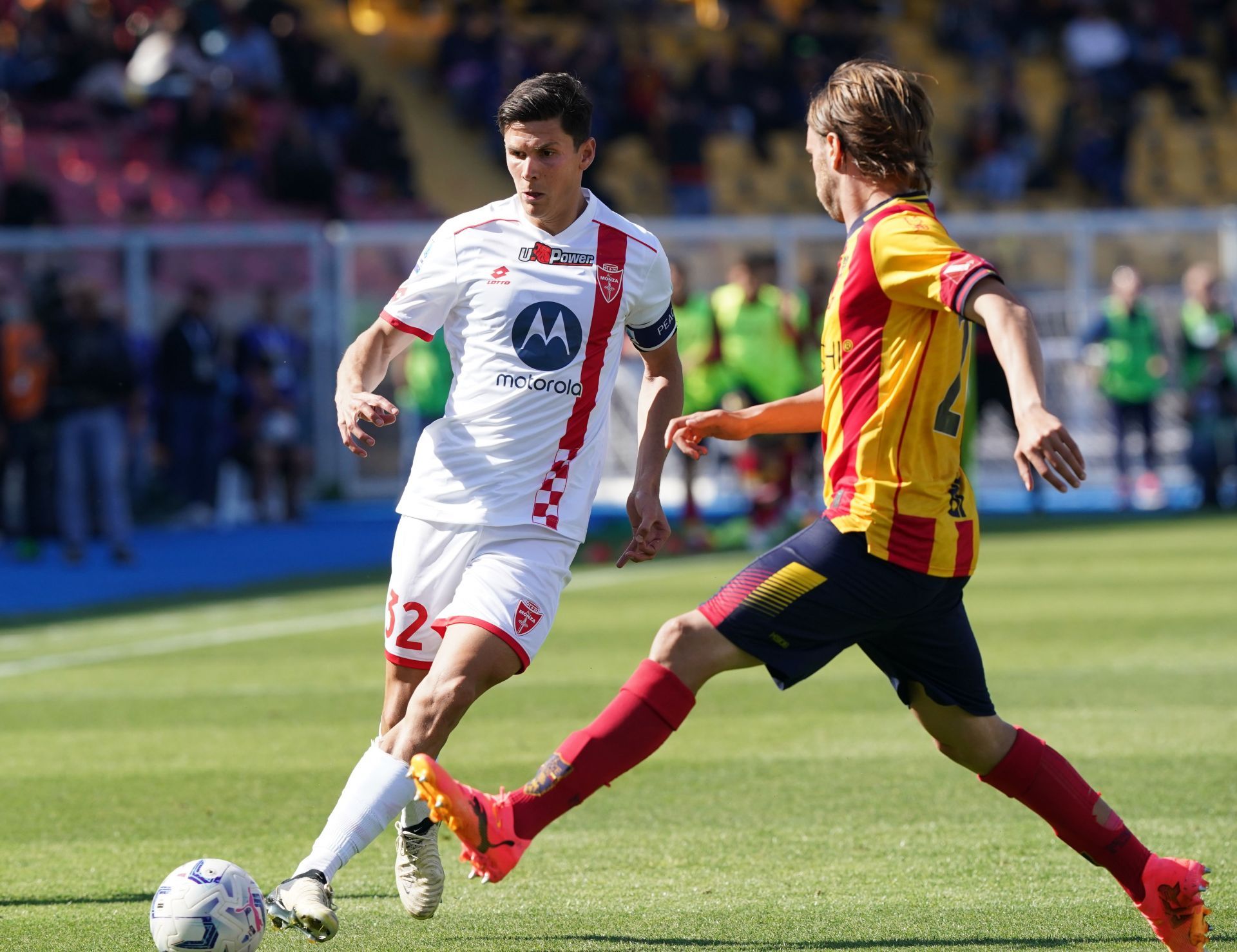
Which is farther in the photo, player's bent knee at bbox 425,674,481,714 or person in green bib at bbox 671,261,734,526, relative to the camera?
person in green bib at bbox 671,261,734,526

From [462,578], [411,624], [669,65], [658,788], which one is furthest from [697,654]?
[669,65]

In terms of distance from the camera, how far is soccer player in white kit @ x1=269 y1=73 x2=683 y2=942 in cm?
482

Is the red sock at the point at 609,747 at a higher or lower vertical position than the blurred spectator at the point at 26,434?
higher

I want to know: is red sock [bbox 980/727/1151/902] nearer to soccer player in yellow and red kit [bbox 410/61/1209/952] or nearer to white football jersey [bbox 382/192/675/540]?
soccer player in yellow and red kit [bbox 410/61/1209/952]

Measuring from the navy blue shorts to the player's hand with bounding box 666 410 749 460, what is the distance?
51cm

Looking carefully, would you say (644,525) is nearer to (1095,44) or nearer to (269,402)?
(269,402)

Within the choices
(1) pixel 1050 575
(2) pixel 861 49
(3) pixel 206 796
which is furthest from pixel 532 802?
(2) pixel 861 49

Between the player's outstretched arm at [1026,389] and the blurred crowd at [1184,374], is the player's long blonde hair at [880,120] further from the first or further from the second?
the blurred crowd at [1184,374]

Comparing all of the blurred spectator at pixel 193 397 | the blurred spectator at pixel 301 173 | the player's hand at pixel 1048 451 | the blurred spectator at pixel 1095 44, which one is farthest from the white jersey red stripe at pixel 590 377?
the blurred spectator at pixel 1095 44

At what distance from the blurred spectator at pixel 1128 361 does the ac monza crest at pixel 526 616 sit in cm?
1525

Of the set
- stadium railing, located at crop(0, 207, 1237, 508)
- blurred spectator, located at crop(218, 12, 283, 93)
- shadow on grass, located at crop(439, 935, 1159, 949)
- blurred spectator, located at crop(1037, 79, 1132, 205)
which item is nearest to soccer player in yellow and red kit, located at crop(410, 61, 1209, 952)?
shadow on grass, located at crop(439, 935, 1159, 949)

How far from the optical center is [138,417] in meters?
17.1

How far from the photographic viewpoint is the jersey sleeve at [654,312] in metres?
5.11

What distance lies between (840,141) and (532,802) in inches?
67.2
